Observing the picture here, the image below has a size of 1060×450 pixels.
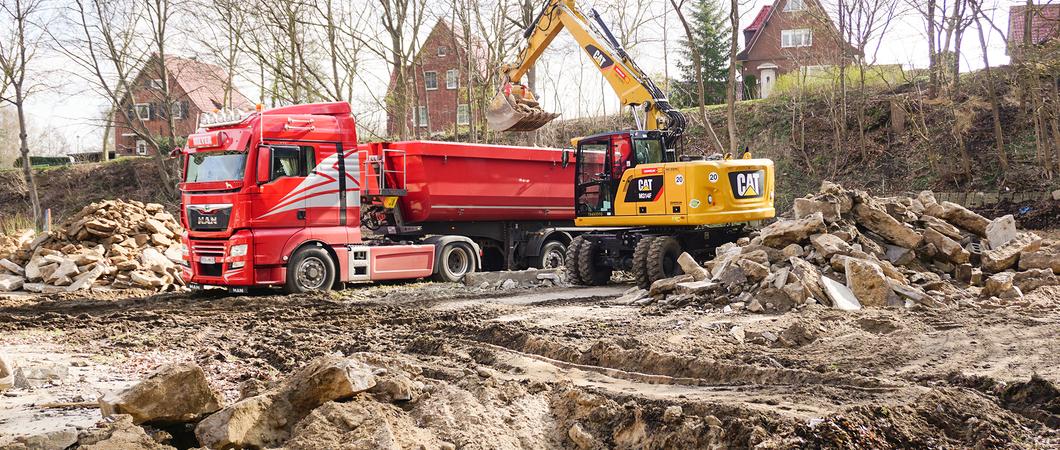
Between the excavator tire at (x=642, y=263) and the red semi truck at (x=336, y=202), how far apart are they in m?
3.54

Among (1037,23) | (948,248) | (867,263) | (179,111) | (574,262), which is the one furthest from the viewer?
(179,111)

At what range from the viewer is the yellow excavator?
1345 centimetres

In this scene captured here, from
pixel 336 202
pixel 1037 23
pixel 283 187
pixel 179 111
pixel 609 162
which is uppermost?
pixel 179 111

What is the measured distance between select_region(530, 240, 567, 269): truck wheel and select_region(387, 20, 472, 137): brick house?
7.96 meters

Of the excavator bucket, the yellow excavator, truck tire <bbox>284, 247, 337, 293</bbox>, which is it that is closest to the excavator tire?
the yellow excavator

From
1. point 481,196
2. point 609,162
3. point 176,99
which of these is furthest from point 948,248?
point 176,99

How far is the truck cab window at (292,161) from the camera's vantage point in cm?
1302

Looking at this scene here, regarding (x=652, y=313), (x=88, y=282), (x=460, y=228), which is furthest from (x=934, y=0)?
(x=88, y=282)

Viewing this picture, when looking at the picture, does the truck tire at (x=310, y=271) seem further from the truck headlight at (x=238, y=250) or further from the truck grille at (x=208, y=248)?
the truck grille at (x=208, y=248)

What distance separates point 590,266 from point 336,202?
14.5 feet

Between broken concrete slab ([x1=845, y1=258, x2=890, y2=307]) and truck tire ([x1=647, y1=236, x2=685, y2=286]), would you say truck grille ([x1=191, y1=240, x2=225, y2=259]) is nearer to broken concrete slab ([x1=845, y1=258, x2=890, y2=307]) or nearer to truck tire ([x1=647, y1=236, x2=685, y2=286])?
truck tire ([x1=647, y1=236, x2=685, y2=286])

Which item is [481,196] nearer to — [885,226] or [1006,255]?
[885,226]

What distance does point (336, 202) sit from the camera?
13797 millimetres

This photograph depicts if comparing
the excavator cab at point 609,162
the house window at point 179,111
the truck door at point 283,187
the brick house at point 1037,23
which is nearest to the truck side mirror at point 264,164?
the truck door at point 283,187
